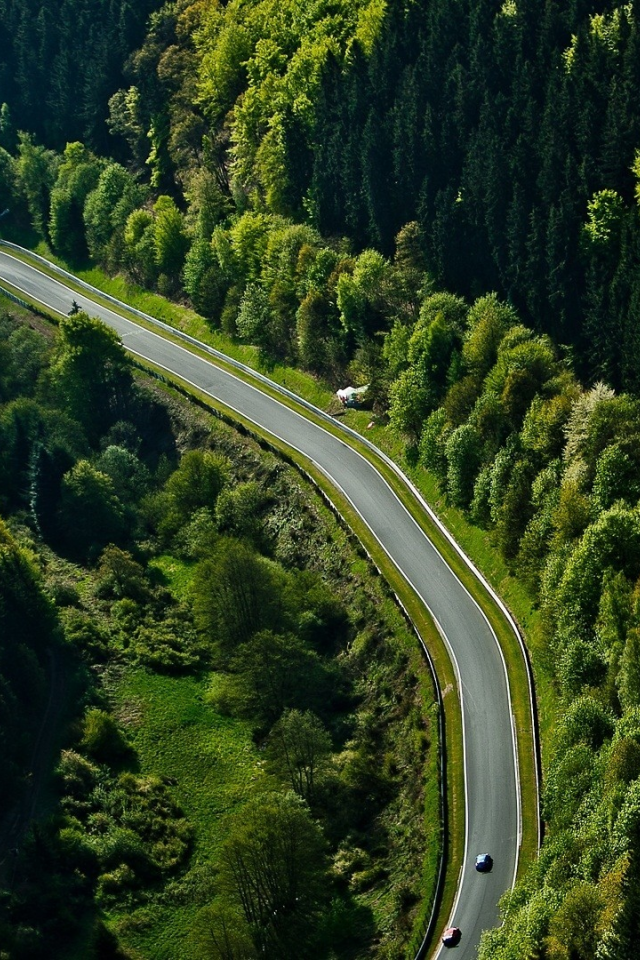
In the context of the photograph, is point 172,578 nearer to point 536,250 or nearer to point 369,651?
point 369,651

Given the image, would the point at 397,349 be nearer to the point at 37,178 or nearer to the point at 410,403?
the point at 410,403

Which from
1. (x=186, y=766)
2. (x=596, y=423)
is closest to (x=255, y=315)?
(x=596, y=423)

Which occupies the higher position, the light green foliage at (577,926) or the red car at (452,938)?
the light green foliage at (577,926)

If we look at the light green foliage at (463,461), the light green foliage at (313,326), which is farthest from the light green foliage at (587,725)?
the light green foliage at (313,326)

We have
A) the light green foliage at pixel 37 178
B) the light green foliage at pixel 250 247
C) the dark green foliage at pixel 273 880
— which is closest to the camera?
the dark green foliage at pixel 273 880

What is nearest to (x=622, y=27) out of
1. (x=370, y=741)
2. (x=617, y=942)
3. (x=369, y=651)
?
(x=369, y=651)

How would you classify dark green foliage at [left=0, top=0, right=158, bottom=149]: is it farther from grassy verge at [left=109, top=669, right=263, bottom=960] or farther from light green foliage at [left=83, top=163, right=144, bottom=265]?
grassy verge at [left=109, top=669, right=263, bottom=960]

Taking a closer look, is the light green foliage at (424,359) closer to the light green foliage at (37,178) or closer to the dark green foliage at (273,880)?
the dark green foliage at (273,880)
